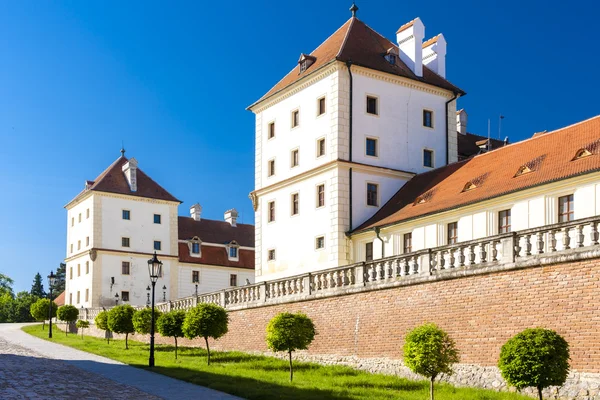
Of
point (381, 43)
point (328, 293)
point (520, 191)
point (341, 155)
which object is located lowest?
point (328, 293)

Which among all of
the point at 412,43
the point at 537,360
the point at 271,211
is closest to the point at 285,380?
the point at 537,360

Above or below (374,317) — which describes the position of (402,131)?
above

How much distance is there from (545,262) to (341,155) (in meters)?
17.8

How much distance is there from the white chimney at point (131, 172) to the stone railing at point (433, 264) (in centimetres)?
3292

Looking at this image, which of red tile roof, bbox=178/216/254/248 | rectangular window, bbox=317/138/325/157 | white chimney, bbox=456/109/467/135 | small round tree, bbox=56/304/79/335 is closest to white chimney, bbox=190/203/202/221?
red tile roof, bbox=178/216/254/248

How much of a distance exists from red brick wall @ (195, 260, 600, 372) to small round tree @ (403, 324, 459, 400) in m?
2.19

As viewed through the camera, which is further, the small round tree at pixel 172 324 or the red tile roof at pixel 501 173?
the small round tree at pixel 172 324

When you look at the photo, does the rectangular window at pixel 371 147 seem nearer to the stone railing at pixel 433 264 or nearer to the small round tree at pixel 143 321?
the stone railing at pixel 433 264

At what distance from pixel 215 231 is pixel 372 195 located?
37.4 m

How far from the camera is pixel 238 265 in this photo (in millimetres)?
70688

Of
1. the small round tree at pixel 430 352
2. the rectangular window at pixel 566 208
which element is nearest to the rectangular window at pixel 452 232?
the rectangular window at pixel 566 208

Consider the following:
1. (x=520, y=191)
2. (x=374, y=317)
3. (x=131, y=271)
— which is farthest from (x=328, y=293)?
(x=131, y=271)

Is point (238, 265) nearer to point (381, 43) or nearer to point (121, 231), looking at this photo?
point (121, 231)

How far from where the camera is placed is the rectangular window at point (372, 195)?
36.2m
